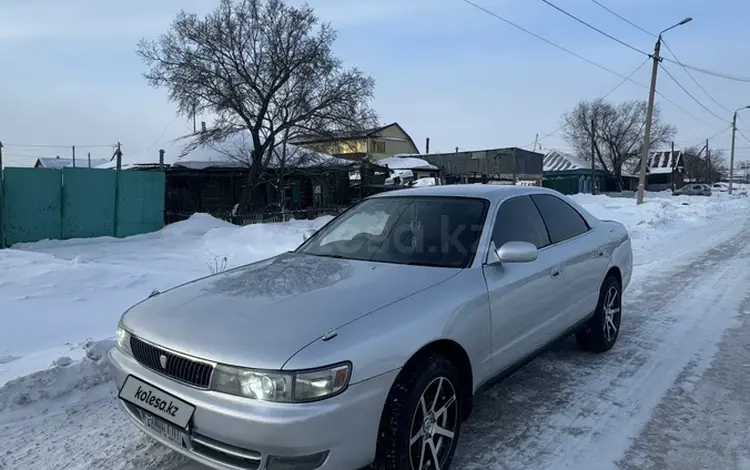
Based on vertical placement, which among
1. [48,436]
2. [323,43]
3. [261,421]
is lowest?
[48,436]

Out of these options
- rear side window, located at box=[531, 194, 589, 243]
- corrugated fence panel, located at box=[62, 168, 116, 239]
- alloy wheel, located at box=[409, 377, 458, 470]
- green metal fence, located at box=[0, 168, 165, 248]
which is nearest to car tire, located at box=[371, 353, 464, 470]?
alloy wheel, located at box=[409, 377, 458, 470]

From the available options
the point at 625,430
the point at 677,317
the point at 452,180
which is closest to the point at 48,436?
the point at 625,430

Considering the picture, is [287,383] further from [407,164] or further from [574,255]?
[407,164]

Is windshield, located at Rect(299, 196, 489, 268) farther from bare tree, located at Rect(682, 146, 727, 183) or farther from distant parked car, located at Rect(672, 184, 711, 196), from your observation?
bare tree, located at Rect(682, 146, 727, 183)

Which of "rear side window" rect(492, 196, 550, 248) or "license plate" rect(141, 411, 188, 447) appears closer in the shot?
"license plate" rect(141, 411, 188, 447)

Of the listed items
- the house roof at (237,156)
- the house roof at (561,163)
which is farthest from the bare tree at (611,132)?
the house roof at (237,156)

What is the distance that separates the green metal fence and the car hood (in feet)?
39.5

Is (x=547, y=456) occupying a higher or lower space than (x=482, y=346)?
lower

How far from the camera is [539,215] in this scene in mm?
4219

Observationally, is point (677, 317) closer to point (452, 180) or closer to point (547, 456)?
point (547, 456)

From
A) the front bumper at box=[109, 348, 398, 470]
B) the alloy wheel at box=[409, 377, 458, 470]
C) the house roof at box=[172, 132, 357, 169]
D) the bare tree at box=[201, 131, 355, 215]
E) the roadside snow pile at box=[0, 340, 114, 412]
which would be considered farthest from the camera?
the house roof at box=[172, 132, 357, 169]

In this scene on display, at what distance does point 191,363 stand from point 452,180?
3174 centimetres

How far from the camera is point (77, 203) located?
543 inches

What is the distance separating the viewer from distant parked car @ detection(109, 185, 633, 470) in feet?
7.26
